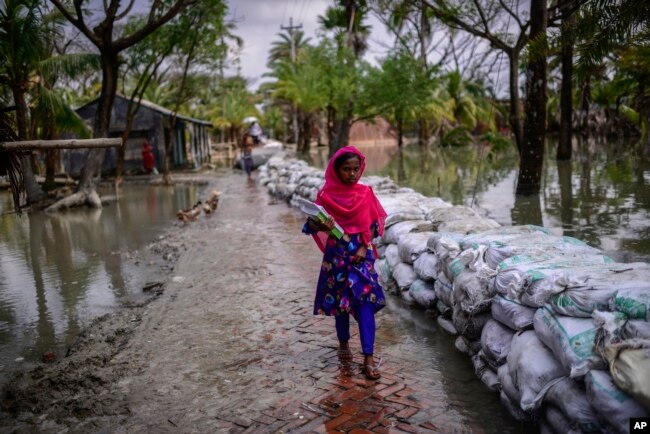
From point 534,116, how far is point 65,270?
7.45m

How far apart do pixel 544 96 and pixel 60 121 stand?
1019cm

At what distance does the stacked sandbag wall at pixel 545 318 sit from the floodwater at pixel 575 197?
2279mm

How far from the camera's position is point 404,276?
4.84 metres

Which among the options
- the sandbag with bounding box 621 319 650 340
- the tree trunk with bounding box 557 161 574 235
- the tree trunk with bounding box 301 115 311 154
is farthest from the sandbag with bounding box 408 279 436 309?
the tree trunk with bounding box 301 115 311 154

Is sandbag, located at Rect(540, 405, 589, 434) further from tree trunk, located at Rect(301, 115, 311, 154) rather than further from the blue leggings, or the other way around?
tree trunk, located at Rect(301, 115, 311, 154)

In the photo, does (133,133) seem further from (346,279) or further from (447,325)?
(346,279)

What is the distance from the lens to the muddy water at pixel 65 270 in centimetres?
475

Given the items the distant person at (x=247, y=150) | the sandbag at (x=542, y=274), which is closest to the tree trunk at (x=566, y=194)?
the sandbag at (x=542, y=274)

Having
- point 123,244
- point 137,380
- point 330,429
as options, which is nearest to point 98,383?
point 137,380

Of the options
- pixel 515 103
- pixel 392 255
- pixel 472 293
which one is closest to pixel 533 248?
pixel 472 293

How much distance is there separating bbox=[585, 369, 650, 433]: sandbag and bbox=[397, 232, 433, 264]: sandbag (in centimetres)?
254

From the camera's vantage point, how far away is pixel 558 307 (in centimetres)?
261

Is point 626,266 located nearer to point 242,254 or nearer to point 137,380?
point 137,380

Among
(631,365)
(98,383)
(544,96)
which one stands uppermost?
(544,96)
